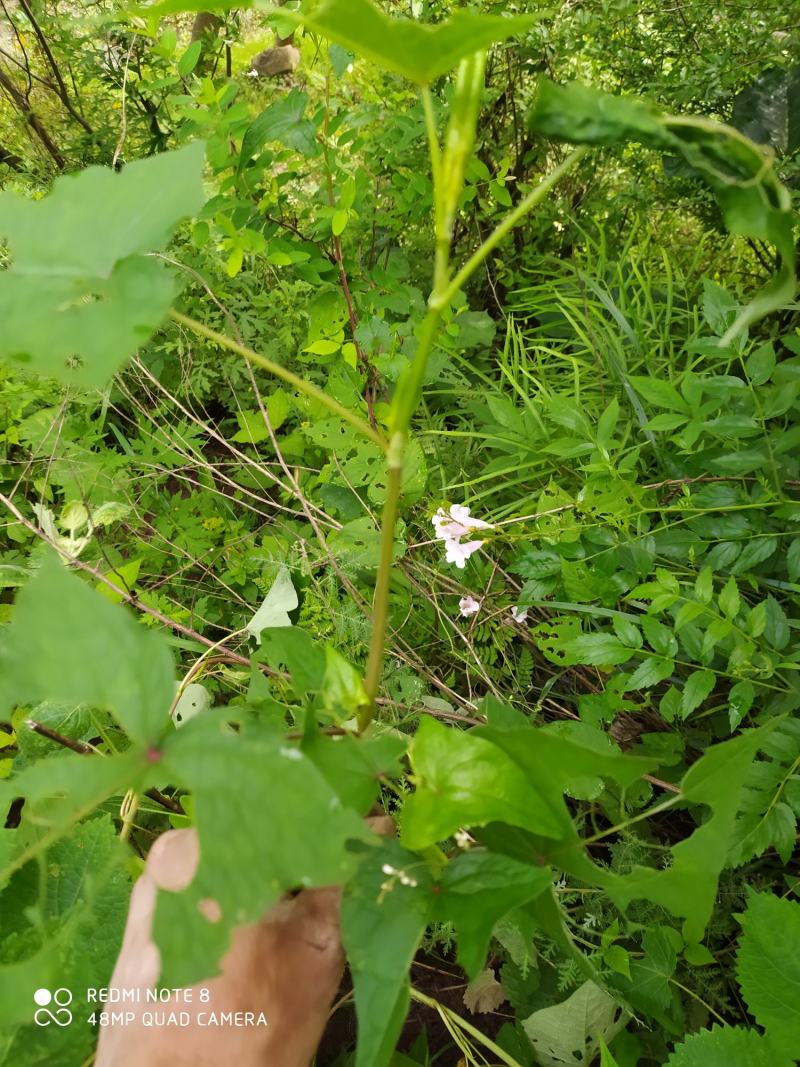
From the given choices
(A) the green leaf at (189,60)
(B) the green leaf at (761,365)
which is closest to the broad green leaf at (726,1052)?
(B) the green leaf at (761,365)

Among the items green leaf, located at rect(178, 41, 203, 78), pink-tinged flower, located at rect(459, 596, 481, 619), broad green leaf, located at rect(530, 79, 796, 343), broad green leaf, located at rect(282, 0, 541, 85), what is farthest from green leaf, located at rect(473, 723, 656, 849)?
green leaf, located at rect(178, 41, 203, 78)

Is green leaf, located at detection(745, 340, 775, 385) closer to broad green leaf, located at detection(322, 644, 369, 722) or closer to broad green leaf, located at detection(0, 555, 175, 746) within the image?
broad green leaf, located at detection(322, 644, 369, 722)

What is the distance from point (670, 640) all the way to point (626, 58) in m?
1.23

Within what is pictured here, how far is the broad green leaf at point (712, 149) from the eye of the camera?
0.31m

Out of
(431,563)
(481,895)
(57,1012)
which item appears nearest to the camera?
(481,895)

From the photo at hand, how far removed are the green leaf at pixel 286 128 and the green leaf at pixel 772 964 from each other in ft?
3.93

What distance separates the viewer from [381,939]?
0.39 meters

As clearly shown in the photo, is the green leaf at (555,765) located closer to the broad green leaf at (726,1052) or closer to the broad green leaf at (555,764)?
the broad green leaf at (555,764)

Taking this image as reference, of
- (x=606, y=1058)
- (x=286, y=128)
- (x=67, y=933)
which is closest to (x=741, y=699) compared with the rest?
(x=606, y=1058)

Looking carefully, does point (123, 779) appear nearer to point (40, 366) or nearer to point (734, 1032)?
point (40, 366)

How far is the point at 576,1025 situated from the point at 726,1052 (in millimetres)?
202

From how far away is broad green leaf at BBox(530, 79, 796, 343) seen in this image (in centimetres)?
31

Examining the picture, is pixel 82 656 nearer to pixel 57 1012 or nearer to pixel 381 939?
pixel 381 939

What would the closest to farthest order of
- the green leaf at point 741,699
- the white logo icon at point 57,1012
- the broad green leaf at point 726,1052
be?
1. the white logo icon at point 57,1012
2. the broad green leaf at point 726,1052
3. the green leaf at point 741,699
